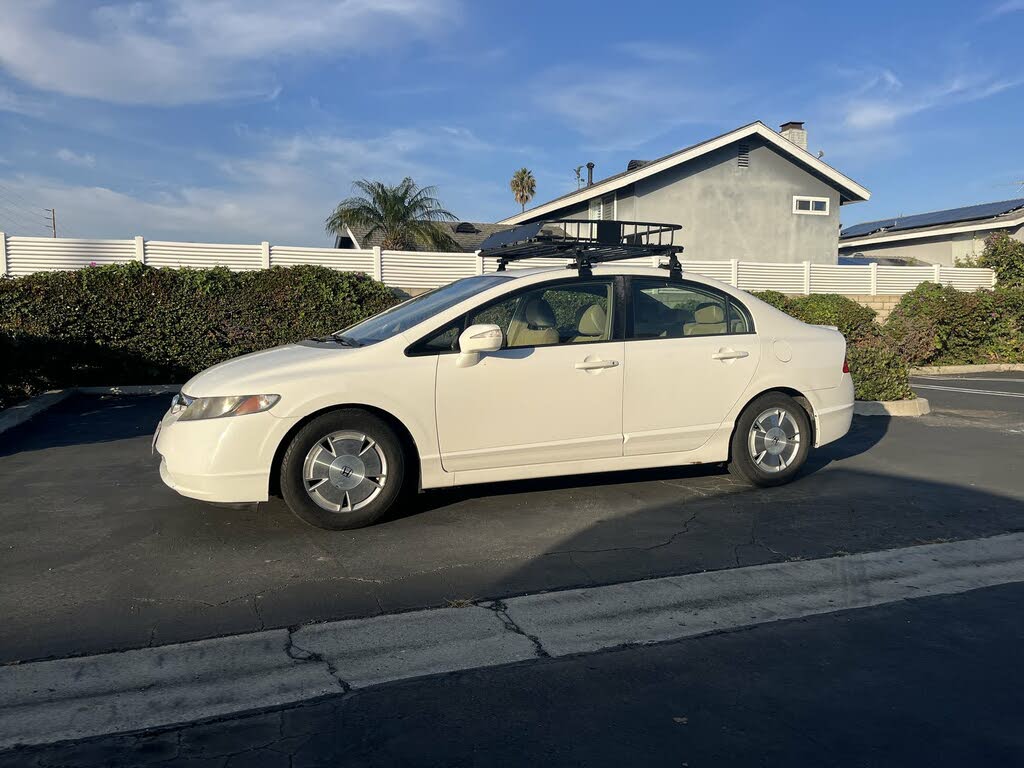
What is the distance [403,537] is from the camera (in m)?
4.98

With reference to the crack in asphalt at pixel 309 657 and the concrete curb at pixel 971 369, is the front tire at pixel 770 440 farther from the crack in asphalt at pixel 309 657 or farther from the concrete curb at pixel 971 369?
the concrete curb at pixel 971 369

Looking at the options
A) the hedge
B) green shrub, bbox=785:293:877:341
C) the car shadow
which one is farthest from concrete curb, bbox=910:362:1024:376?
the car shadow

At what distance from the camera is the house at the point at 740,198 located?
24.0m

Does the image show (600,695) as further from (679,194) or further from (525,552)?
(679,194)

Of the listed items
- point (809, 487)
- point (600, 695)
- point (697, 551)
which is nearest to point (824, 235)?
point (809, 487)

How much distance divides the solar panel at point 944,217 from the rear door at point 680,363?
26555 mm

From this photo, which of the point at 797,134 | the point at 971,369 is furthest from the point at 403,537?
the point at 797,134

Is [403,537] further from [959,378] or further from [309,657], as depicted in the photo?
[959,378]

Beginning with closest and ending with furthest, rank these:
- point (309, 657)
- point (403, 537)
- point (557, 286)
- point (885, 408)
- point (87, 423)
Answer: point (309, 657) < point (403, 537) < point (557, 286) < point (87, 423) < point (885, 408)

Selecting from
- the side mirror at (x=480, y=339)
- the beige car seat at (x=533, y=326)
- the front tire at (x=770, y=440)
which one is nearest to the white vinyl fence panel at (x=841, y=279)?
the front tire at (x=770, y=440)

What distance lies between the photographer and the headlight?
15.9 feet

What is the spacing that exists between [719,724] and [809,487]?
3.85 meters

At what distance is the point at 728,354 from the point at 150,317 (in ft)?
30.5

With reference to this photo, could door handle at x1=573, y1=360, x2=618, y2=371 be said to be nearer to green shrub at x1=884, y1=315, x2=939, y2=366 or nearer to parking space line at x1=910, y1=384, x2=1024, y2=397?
parking space line at x1=910, y1=384, x2=1024, y2=397
